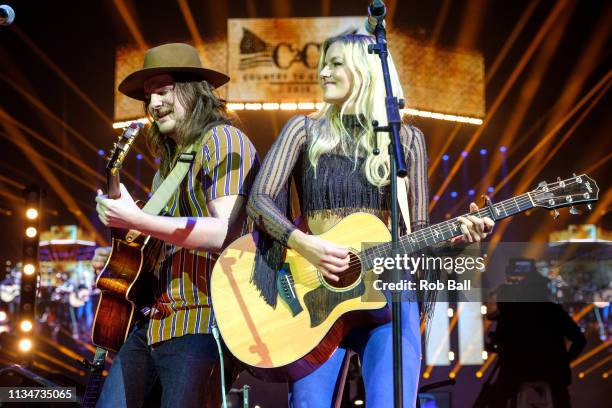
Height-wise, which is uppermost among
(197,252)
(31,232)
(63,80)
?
(63,80)

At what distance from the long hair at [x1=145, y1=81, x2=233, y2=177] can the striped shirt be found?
83mm

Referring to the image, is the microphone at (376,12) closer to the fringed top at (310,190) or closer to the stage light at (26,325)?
the fringed top at (310,190)

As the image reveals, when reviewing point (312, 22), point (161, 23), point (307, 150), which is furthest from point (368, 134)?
point (161, 23)

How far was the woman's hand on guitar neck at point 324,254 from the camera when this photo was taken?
282 cm

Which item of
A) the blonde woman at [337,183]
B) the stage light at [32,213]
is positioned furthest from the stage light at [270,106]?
the blonde woman at [337,183]

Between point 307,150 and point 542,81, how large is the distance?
8.20 metres

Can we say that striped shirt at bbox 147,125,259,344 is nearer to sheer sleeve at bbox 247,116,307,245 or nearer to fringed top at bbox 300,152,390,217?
sheer sleeve at bbox 247,116,307,245

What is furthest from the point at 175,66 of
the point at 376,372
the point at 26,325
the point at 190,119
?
the point at 26,325

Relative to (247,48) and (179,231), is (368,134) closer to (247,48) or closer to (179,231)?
(179,231)

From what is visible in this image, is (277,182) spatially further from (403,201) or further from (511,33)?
(511,33)

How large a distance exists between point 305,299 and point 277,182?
499 millimetres

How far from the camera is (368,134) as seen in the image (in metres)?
3.11

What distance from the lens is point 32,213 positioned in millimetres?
7996

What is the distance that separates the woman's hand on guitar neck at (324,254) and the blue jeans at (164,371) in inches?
19.5
